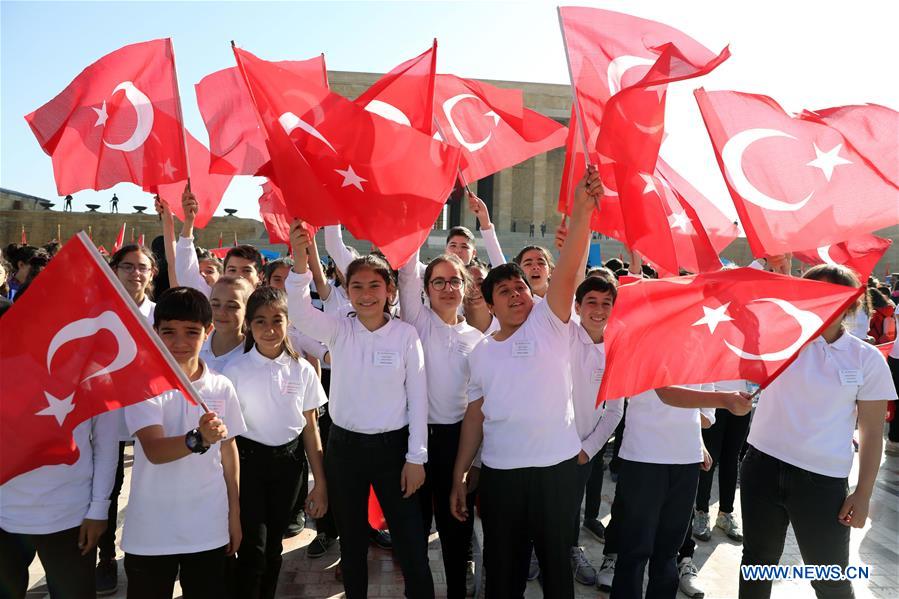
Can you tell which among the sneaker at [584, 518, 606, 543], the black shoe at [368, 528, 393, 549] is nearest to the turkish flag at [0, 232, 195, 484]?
the black shoe at [368, 528, 393, 549]

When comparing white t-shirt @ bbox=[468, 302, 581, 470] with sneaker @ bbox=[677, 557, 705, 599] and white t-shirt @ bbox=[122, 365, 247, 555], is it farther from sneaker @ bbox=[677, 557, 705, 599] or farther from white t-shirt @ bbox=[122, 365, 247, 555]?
sneaker @ bbox=[677, 557, 705, 599]

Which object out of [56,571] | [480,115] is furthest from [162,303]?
[480,115]

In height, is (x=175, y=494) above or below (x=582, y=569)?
above

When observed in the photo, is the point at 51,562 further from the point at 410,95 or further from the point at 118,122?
the point at 410,95

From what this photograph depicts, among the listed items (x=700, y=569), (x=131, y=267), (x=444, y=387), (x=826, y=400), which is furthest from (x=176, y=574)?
(x=700, y=569)

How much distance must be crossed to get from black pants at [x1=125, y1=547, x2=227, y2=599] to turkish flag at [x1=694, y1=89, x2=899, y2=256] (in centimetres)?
294

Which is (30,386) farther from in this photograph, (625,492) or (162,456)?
(625,492)

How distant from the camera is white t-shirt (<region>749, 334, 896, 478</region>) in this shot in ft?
9.89

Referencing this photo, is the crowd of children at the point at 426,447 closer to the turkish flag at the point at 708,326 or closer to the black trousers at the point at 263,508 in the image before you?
the black trousers at the point at 263,508

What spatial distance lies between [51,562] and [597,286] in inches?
122

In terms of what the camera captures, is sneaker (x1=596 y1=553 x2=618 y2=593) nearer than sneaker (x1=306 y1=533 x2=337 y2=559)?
Yes

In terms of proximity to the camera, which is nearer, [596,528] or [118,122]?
[118,122]

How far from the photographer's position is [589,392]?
3.73 metres

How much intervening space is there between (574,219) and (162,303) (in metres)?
1.99
